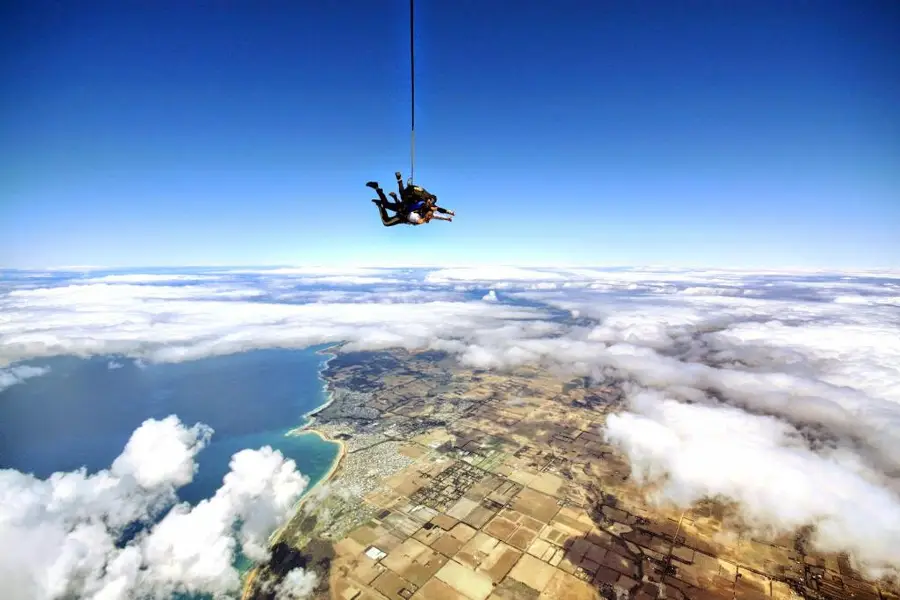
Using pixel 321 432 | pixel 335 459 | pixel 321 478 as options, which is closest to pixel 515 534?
pixel 321 478

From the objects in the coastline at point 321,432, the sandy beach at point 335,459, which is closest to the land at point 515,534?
the sandy beach at point 335,459

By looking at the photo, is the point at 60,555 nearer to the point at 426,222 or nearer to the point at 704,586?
the point at 426,222

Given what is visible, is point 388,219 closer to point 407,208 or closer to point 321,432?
point 407,208

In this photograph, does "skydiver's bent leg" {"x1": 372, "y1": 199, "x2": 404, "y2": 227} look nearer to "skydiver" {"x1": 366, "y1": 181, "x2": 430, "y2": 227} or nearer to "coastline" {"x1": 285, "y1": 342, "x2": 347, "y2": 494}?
"skydiver" {"x1": 366, "y1": 181, "x2": 430, "y2": 227}

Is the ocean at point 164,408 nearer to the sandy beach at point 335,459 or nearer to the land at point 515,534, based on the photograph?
the sandy beach at point 335,459

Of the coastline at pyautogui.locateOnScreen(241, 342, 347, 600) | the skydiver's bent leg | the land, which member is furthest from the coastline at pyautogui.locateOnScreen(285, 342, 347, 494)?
the skydiver's bent leg

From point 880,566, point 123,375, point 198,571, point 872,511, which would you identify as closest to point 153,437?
point 198,571
